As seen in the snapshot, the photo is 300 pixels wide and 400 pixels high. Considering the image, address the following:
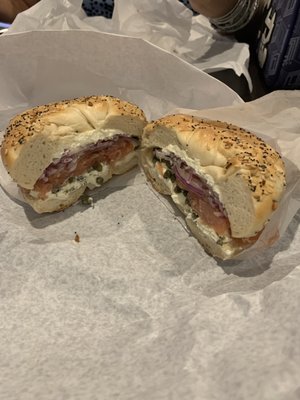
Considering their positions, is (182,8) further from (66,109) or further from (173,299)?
(173,299)

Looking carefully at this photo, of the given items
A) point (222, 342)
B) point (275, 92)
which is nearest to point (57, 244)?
point (222, 342)

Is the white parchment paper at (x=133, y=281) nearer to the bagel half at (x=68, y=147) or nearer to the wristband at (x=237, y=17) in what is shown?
the bagel half at (x=68, y=147)

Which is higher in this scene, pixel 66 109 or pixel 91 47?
pixel 91 47

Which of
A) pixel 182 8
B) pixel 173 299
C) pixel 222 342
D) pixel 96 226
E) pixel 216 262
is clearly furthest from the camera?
pixel 182 8

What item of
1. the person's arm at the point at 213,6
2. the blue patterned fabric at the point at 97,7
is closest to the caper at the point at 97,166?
the person's arm at the point at 213,6

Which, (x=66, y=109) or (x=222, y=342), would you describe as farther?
(x=66, y=109)

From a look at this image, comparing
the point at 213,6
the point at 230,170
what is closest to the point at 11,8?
the point at 213,6
